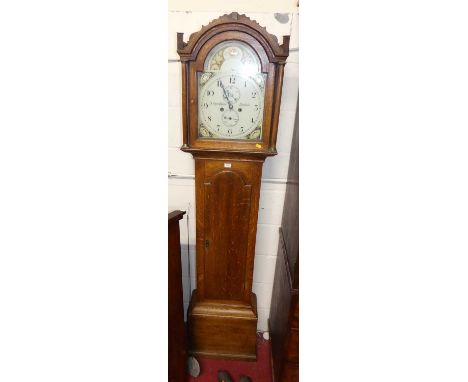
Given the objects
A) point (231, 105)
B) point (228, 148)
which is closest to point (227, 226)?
point (228, 148)

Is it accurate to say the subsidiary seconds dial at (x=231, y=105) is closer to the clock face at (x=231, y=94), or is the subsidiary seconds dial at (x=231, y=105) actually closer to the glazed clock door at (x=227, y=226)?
the clock face at (x=231, y=94)

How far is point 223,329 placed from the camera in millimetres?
1865

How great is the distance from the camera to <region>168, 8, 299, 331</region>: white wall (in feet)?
5.45

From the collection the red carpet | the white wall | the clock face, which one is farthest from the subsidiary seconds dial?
the red carpet

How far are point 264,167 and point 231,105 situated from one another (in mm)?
537

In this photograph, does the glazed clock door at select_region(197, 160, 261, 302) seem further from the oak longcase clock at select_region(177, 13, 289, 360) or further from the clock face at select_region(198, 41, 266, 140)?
the clock face at select_region(198, 41, 266, 140)

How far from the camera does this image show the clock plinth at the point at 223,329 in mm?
1836

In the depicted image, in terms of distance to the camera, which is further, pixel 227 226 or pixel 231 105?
pixel 227 226

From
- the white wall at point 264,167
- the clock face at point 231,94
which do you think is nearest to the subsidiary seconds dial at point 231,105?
the clock face at point 231,94

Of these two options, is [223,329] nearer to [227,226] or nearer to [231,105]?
[227,226]

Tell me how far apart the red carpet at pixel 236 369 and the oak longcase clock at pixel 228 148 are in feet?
0.39
